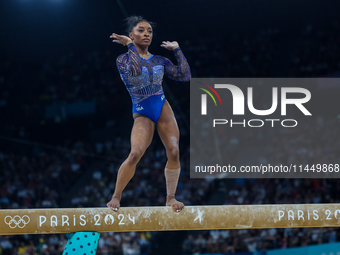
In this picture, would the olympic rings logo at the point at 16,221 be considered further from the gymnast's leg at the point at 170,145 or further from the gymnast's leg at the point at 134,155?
the gymnast's leg at the point at 170,145

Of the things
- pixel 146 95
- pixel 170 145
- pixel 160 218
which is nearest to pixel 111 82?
pixel 146 95

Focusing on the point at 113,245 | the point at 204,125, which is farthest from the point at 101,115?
the point at 113,245

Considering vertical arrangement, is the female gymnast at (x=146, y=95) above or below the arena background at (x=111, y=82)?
below

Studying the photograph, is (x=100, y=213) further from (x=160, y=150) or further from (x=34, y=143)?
(x=34, y=143)

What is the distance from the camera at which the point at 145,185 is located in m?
11.9

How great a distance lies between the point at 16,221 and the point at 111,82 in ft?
31.6

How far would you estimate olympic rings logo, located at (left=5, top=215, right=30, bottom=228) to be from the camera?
443 cm

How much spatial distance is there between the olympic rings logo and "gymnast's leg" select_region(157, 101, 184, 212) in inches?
61.6

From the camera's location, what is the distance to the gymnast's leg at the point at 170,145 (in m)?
4.62

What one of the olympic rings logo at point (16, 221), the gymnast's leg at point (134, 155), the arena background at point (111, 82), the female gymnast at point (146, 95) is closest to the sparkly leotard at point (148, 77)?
the female gymnast at point (146, 95)

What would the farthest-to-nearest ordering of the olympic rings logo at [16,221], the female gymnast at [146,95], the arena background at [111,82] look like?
the arena background at [111,82], the female gymnast at [146,95], the olympic rings logo at [16,221]

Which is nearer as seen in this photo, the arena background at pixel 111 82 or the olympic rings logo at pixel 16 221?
the olympic rings logo at pixel 16 221

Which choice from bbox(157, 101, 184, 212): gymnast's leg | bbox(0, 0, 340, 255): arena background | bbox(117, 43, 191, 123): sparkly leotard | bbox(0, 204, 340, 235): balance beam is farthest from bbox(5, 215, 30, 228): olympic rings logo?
bbox(0, 0, 340, 255): arena background

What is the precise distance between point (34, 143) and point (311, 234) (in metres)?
8.57
